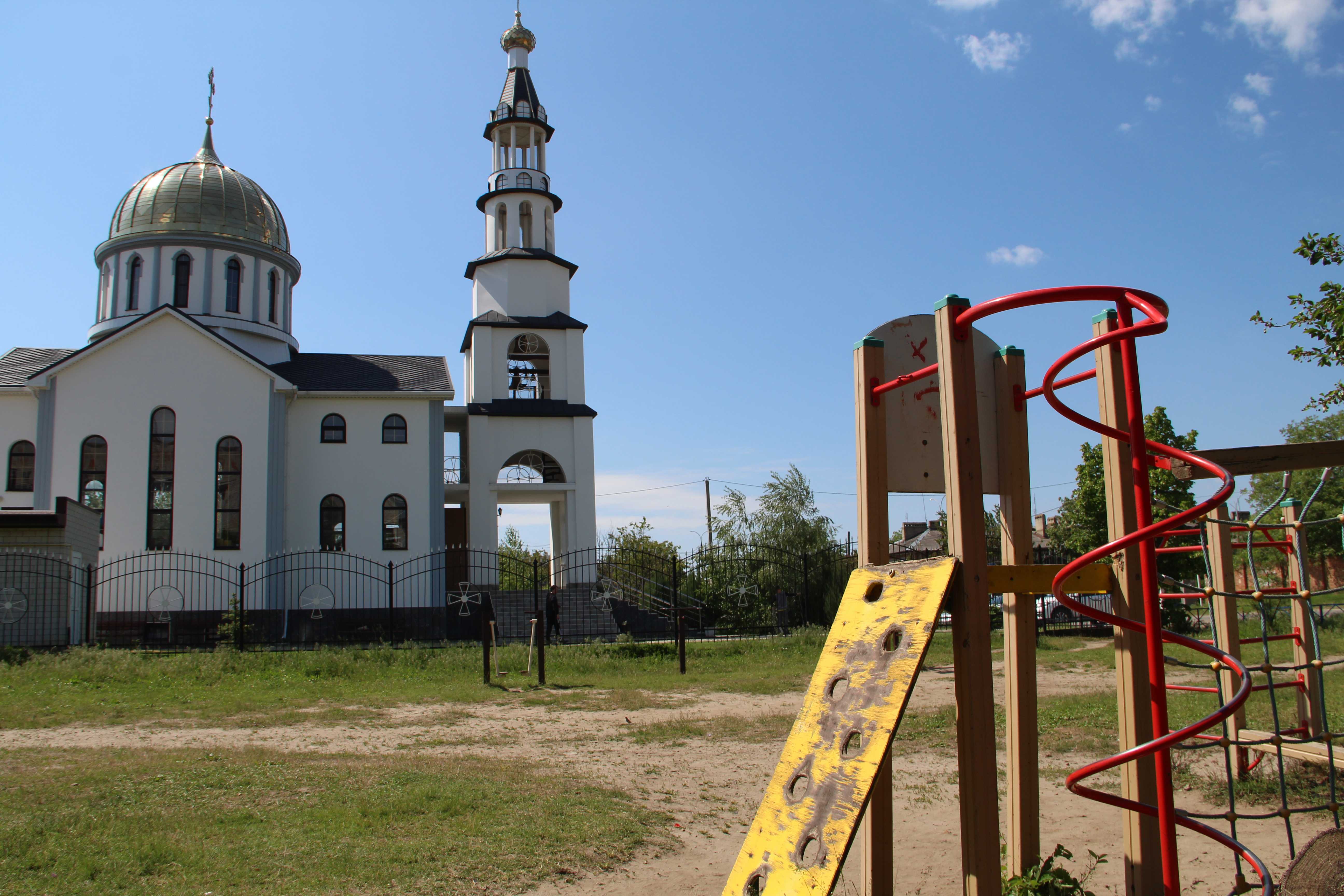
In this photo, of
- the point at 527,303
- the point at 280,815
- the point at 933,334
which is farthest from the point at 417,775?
the point at 527,303

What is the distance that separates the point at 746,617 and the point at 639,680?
11384mm

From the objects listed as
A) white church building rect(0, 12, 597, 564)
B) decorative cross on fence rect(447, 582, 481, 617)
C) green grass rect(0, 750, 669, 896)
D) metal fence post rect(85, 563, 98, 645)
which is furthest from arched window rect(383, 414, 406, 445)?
green grass rect(0, 750, 669, 896)

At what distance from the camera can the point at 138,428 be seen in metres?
24.8

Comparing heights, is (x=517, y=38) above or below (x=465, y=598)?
above

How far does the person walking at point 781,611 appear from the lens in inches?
914

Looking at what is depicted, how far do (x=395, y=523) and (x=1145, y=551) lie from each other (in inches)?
1003

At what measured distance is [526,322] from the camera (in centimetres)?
2867

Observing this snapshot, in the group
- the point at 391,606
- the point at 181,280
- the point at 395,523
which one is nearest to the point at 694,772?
the point at 391,606

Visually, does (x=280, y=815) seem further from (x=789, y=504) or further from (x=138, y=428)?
(x=789, y=504)

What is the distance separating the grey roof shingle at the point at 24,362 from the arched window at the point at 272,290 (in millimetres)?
5773

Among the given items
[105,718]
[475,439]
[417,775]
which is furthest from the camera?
[475,439]

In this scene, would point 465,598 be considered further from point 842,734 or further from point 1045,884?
point 842,734

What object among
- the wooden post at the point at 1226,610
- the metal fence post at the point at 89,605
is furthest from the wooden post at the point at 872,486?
the metal fence post at the point at 89,605

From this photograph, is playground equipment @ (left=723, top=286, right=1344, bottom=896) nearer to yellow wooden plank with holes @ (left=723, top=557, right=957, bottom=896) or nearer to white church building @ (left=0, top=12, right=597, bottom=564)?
yellow wooden plank with holes @ (left=723, top=557, right=957, bottom=896)
